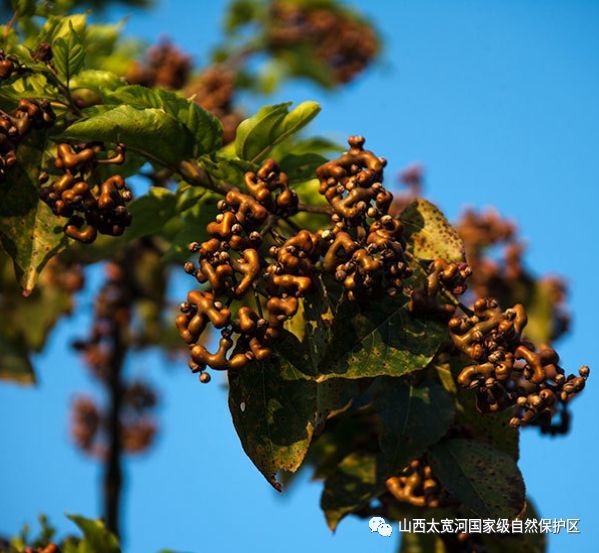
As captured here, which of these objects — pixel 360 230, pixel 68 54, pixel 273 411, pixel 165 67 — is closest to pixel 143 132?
pixel 68 54

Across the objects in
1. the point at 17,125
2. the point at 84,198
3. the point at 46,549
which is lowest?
the point at 46,549

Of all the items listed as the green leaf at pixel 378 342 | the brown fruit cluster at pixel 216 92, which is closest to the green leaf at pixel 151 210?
the green leaf at pixel 378 342

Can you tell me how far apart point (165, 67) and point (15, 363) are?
2488 mm

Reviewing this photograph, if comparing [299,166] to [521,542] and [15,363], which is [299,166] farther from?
[15,363]

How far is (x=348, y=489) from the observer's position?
2529mm

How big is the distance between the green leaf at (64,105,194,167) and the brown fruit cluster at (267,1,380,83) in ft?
18.8

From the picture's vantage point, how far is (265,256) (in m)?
2.03

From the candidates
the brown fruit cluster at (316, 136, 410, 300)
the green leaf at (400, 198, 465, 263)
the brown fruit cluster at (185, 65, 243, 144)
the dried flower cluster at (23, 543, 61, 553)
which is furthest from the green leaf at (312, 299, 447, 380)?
the brown fruit cluster at (185, 65, 243, 144)

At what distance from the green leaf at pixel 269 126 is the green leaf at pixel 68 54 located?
425 mm

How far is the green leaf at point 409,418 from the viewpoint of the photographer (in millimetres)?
2195

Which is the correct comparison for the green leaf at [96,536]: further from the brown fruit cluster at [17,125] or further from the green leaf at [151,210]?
the brown fruit cluster at [17,125]

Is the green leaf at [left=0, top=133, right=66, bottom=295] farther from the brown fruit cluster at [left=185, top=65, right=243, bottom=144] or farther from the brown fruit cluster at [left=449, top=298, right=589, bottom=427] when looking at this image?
the brown fruit cluster at [left=185, top=65, right=243, bottom=144]

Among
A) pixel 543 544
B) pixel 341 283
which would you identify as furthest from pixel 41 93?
pixel 543 544

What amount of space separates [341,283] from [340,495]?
3.04 feet
